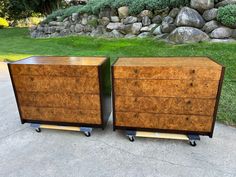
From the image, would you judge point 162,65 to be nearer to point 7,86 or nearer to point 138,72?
point 138,72

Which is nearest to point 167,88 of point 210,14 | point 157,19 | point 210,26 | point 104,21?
point 210,26

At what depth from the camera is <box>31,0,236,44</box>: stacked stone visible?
4.99m

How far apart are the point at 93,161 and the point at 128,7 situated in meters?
6.06

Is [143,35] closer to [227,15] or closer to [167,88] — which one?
[227,15]

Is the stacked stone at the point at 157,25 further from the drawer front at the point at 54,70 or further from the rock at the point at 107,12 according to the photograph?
the drawer front at the point at 54,70

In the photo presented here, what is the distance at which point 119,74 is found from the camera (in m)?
2.08

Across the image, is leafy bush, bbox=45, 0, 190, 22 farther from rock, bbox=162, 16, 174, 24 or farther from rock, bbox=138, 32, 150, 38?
rock, bbox=138, 32, 150, 38

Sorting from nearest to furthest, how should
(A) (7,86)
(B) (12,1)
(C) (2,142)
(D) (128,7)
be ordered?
(C) (2,142) → (A) (7,86) → (D) (128,7) → (B) (12,1)

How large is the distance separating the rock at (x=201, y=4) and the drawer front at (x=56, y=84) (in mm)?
4187

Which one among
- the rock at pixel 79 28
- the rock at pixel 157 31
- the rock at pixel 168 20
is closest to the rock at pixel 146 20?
the rock at pixel 157 31

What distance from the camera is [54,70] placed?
2.21 m

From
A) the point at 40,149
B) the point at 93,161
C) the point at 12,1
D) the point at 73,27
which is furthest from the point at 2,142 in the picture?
the point at 12,1

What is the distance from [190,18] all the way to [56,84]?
4.09 m

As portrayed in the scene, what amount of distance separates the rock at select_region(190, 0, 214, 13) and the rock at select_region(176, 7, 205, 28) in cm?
12
